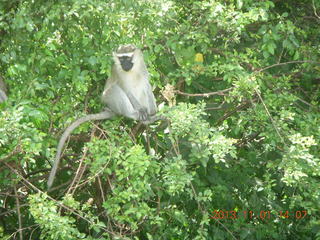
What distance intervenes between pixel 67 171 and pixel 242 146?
195 centimetres

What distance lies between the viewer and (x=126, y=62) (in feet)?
21.4

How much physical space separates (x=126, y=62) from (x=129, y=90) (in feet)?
1.72

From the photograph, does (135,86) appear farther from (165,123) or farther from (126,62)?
(165,123)

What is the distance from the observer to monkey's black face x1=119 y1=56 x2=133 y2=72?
647cm

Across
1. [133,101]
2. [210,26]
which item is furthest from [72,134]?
[210,26]

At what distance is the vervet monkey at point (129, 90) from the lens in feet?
20.7

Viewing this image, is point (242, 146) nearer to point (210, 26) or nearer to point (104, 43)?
point (210, 26)

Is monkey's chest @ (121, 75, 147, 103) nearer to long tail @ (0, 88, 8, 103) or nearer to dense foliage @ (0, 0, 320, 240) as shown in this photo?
dense foliage @ (0, 0, 320, 240)

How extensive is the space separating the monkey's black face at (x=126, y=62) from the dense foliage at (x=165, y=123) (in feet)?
0.96

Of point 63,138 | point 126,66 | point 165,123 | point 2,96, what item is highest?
point 2,96
